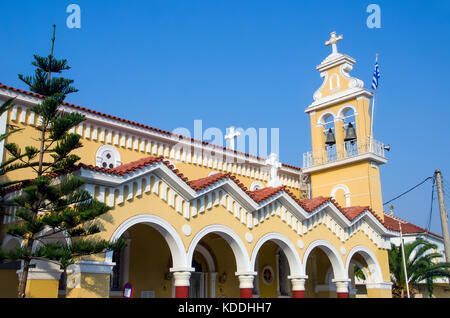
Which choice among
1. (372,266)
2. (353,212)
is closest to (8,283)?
(353,212)

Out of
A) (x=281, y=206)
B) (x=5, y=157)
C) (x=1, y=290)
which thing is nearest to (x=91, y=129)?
(x=5, y=157)

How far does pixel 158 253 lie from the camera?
17406mm

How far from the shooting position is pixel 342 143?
23250mm

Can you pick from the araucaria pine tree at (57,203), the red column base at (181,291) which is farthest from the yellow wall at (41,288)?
the red column base at (181,291)

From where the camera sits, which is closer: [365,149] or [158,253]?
[158,253]

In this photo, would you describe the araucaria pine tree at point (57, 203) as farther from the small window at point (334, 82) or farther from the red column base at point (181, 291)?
the small window at point (334, 82)

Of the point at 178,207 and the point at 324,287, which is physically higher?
the point at 178,207

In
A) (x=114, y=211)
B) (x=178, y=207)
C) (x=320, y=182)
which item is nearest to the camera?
(x=114, y=211)

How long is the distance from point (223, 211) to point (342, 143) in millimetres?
10320

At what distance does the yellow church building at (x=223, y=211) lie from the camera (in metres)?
12.6

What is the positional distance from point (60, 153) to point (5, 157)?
197 inches

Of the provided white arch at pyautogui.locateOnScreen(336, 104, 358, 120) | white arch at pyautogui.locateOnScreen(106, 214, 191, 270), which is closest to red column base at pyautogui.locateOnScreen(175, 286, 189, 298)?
white arch at pyautogui.locateOnScreen(106, 214, 191, 270)

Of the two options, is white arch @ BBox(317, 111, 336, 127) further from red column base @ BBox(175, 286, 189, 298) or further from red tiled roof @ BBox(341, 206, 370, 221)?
red column base @ BBox(175, 286, 189, 298)
